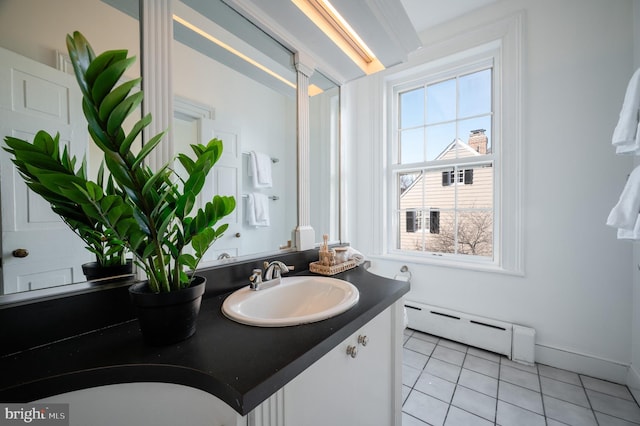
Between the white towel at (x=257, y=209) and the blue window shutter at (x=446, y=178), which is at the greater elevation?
the blue window shutter at (x=446, y=178)

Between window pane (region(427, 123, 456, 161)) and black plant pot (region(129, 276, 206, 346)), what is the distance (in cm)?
230

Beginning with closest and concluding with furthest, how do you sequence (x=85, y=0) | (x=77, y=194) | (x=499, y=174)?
(x=77, y=194), (x=85, y=0), (x=499, y=174)

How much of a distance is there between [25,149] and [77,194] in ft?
0.47

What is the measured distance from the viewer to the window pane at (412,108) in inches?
93.7

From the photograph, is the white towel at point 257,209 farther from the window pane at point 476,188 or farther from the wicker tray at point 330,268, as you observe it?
the window pane at point 476,188

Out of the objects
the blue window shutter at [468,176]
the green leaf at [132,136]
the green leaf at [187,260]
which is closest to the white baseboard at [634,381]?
the blue window shutter at [468,176]

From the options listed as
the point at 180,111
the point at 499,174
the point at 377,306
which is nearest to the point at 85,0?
the point at 180,111

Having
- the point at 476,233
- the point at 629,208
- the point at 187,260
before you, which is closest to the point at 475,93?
the point at 476,233

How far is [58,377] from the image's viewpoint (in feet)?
1.55

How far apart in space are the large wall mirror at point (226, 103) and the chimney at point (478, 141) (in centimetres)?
122

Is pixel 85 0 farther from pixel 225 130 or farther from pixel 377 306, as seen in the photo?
pixel 377 306

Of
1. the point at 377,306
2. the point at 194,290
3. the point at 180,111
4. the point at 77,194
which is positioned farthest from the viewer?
the point at 180,111

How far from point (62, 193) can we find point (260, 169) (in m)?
1.09

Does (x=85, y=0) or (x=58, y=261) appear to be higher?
(x=85, y=0)
